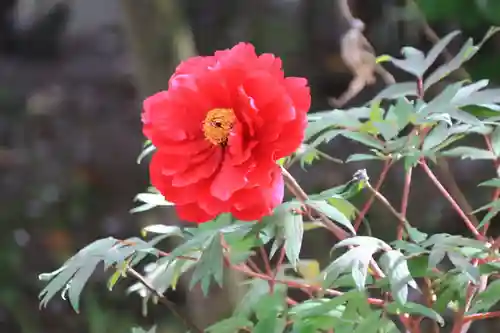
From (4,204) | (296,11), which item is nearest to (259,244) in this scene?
(4,204)

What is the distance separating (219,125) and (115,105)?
249 centimetres

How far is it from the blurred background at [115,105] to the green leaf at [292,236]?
0.58 meters

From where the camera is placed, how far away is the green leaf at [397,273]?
0.52 m

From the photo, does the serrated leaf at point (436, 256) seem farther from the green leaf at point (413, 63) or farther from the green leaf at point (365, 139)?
the green leaf at point (413, 63)

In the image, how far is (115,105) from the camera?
2.96 m

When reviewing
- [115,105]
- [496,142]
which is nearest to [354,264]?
[496,142]

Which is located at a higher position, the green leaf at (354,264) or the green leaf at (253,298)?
the green leaf at (354,264)

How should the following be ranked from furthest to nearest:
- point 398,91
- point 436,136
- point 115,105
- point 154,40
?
point 115,105 → point 154,40 → point 398,91 → point 436,136

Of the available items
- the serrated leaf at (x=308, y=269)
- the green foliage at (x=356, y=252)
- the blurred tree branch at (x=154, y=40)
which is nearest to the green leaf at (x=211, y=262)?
the green foliage at (x=356, y=252)

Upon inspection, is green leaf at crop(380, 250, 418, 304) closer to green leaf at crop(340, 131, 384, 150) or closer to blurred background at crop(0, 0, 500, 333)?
green leaf at crop(340, 131, 384, 150)

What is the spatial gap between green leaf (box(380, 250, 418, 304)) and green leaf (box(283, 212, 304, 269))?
64mm

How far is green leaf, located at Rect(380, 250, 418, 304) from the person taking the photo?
0.52 meters

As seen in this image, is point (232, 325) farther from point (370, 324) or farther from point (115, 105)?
point (115, 105)

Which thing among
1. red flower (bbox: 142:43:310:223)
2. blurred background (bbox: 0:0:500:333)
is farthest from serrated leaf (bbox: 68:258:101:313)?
blurred background (bbox: 0:0:500:333)
